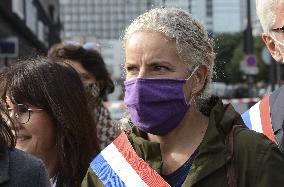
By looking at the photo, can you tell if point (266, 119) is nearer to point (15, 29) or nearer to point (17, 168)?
point (17, 168)

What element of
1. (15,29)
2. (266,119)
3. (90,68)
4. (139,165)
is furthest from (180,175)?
(15,29)

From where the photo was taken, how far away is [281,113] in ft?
9.49

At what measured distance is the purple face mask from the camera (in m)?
2.40

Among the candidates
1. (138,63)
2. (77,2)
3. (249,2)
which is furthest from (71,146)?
(77,2)

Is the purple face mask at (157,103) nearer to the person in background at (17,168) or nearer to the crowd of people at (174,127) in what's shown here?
the crowd of people at (174,127)

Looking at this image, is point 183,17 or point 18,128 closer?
point 183,17

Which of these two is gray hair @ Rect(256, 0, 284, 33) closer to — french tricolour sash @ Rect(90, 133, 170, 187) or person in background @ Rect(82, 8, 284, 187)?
person in background @ Rect(82, 8, 284, 187)

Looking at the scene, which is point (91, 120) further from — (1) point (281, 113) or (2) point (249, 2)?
(2) point (249, 2)

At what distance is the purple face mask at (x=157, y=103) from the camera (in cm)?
240

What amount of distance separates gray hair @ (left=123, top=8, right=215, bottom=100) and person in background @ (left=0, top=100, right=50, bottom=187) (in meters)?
0.67

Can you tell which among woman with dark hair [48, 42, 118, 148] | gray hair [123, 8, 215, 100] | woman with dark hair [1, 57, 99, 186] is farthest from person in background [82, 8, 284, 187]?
woman with dark hair [48, 42, 118, 148]

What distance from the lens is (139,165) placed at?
7.93 feet

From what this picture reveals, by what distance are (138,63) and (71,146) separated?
0.84 m

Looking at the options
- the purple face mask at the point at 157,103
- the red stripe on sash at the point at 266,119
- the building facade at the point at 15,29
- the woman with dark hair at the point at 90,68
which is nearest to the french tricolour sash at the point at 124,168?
the purple face mask at the point at 157,103
